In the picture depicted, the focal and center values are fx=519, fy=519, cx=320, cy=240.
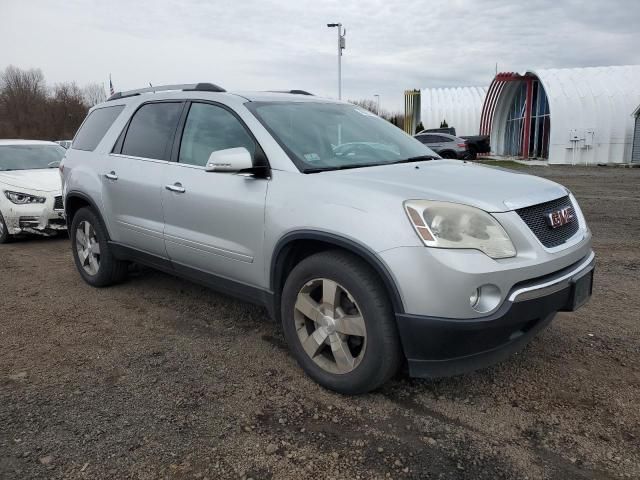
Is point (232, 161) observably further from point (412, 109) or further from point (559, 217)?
point (412, 109)

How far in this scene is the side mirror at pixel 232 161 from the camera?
3129mm

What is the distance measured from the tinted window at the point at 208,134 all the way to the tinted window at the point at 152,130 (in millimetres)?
199

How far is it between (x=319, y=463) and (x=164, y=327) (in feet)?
7.01

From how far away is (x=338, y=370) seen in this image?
2977 mm

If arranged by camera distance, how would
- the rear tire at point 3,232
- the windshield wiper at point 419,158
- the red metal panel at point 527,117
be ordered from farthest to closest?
the red metal panel at point 527,117 → the rear tire at point 3,232 → the windshield wiper at point 419,158

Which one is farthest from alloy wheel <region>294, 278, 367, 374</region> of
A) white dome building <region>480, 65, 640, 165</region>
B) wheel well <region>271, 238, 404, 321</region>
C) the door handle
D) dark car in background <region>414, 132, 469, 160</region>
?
white dome building <region>480, 65, 640, 165</region>

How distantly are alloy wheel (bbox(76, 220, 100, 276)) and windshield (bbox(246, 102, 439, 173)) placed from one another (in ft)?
7.88

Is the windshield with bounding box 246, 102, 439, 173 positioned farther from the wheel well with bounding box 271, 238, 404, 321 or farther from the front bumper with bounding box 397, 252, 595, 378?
the front bumper with bounding box 397, 252, 595, 378

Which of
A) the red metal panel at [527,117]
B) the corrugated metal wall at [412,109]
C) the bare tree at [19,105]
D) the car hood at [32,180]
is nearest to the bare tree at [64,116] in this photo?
the bare tree at [19,105]

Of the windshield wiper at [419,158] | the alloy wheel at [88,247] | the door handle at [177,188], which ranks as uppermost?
the windshield wiper at [419,158]

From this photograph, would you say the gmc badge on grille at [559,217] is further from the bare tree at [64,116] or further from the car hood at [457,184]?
the bare tree at [64,116]

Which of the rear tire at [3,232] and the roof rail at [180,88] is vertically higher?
the roof rail at [180,88]

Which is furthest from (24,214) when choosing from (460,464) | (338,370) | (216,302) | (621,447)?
(621,447)

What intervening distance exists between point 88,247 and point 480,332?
160 inches
